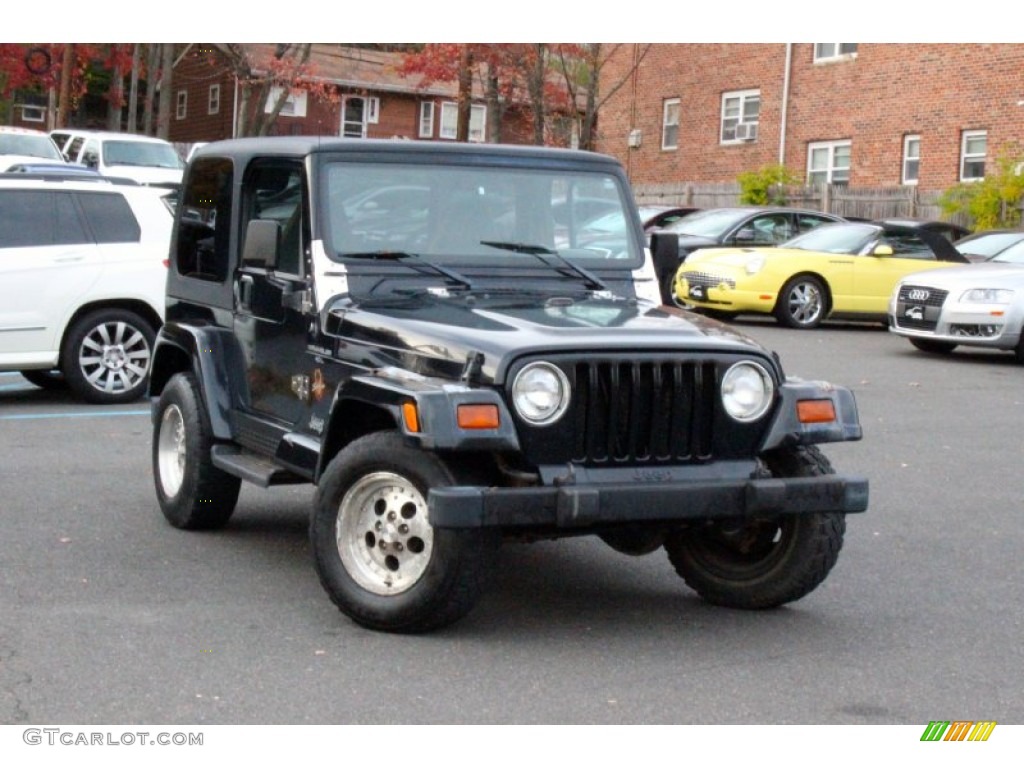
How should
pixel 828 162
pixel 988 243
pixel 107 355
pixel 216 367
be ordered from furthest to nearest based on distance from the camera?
pixel 828 162 < pixel 988 243 < pixel 107 355 < pixel 216 367

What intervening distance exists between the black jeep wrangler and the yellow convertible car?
1327 cm

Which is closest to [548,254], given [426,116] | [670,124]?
[670,124]

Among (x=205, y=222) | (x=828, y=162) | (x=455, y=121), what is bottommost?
(x=205, y=222)

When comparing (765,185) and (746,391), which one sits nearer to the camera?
(746,391)

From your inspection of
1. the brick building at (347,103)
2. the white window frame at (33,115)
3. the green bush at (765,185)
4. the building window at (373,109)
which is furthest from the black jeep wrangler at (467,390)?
the white window frame at (33,115)

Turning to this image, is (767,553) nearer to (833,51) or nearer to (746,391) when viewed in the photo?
(746,391)

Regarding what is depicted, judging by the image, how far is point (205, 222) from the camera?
834cm

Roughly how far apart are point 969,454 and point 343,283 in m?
5.90

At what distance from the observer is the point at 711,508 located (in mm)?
6020

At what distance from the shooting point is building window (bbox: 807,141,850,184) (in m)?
36.0

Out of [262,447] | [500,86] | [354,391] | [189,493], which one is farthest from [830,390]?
[500,86]

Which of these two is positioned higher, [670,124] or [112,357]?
[670,124]

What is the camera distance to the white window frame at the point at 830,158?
3594cm

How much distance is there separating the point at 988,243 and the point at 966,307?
3.47 meters
